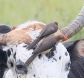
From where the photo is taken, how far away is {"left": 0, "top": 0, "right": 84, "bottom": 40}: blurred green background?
1633cm

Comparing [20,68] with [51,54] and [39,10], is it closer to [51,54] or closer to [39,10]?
[51,54]

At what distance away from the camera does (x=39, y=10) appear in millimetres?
16953

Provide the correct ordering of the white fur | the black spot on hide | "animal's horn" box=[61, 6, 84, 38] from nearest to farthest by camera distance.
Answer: the white fur → the black spot on hide → "animal's horn" box=[61, 6, 84, 38]

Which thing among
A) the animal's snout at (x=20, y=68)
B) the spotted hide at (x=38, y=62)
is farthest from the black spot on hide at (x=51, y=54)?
the animal's snout at (x=20, y=68)

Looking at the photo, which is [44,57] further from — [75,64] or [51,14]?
[51,14]

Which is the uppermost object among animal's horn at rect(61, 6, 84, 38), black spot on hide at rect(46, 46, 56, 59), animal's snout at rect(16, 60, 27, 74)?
animal's horn at rect(61, 6, 84, 38)

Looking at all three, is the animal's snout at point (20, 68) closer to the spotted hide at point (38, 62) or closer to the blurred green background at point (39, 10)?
the spotted hide at point (38, 62)

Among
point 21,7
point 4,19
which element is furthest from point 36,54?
point 21,7

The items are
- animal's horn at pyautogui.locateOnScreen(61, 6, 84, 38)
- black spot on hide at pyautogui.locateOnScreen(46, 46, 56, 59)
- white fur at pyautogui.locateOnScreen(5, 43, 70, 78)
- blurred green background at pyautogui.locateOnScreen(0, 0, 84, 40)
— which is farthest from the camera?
blurred green background at pyautogui.locateOnScreen(0, 0, 84, 40)

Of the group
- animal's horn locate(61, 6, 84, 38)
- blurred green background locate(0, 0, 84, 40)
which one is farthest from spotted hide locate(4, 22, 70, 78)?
blurred green background locate(0, 0, 84, 40)

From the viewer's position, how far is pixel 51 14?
16.7m

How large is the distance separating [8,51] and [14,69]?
256mm

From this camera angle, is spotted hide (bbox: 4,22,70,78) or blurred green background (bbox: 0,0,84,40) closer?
spotted hide (bbox: 4,22,70,78)

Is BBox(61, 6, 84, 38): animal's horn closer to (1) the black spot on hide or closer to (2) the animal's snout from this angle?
(1) the black spot on hide
